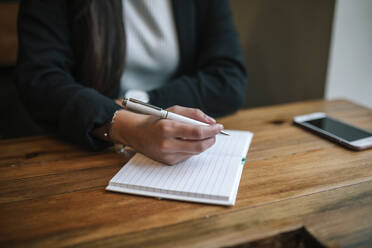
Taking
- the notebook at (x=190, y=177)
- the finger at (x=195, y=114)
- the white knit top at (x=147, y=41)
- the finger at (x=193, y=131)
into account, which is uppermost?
the white knit top at (x=147, y=41)

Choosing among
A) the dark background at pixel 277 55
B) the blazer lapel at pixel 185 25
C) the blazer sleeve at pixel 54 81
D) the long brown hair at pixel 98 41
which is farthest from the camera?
the dark background at pixel 277 55

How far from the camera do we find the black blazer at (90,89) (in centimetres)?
58

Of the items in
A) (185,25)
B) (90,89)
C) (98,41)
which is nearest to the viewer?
(90,89)

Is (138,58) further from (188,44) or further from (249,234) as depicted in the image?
(249,234)

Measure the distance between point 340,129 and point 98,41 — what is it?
645 millimetres

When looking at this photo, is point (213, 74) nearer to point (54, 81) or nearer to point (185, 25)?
point (185, 25)

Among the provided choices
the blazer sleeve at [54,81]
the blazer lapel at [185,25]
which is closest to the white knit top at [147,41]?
the blazer lapel at [185,25]

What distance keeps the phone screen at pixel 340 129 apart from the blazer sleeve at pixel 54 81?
0.49 m

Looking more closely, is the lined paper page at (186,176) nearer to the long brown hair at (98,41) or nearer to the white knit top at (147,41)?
the long brown hair at (98,41)

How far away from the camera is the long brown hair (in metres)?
0.73

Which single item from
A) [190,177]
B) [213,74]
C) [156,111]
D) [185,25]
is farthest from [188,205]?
[185,25]

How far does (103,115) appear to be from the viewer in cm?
56

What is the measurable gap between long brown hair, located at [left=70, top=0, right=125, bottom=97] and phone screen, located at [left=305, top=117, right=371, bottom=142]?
1.79 ft

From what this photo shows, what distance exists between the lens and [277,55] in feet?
4.69
